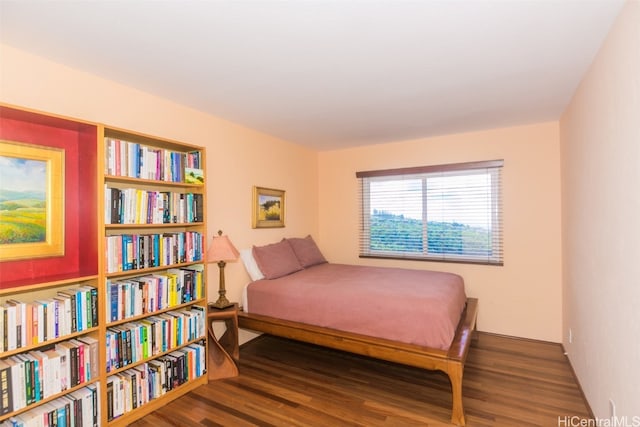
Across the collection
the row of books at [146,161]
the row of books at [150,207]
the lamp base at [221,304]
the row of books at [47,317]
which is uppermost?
the row of books at [146,161]

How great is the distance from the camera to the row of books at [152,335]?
2.14m

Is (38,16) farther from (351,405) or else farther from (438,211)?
(438,211)

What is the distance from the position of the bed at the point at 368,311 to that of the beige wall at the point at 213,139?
398mm

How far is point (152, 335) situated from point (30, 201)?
1.16 meters

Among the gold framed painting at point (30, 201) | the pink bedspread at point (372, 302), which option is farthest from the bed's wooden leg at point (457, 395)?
the gold framed painting at point (30, 201)

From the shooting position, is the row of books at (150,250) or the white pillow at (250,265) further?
the white pillow at (250,265)

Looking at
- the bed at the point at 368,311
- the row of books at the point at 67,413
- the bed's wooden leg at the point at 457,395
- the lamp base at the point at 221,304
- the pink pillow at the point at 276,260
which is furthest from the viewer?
the pink pillow at the point at 276,260

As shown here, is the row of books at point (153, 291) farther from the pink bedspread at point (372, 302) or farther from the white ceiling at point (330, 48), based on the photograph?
the white ceiling at point (330, 48)

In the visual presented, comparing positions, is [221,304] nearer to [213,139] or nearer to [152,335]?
[152,335]

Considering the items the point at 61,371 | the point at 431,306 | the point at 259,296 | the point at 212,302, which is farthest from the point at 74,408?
the point at 431,306

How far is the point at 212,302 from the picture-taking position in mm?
3148

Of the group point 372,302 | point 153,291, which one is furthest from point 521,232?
point 153,291

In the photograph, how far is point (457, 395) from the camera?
2133mm

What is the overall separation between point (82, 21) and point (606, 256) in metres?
3.11
